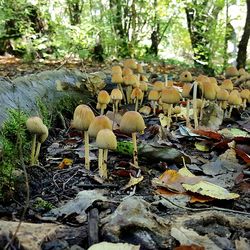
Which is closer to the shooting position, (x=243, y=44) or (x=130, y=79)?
(x=130, y=79)

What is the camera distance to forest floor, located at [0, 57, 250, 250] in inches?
71.4

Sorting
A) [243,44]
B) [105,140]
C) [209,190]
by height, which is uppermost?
[105,140]

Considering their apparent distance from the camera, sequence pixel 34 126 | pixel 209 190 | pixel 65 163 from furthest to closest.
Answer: pixel 65 163, pixel 34 126, pixel 209 190

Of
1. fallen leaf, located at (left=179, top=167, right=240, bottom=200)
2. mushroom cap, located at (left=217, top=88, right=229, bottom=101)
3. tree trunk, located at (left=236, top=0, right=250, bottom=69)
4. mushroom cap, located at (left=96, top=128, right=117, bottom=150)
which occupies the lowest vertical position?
tree trunk, located at (left=236, top=0, right=250, bottom=69)


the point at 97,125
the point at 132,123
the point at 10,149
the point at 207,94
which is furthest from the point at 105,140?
the point at 207,94

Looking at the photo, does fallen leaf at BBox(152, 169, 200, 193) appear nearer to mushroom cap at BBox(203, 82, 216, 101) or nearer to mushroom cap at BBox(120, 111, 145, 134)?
mushroom cap at BBox(120, 111, 145, 134)

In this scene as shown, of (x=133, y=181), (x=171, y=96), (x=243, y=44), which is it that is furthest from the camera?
(x=243, y=44)

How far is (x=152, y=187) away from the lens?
2.67m

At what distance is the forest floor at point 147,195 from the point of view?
5.95 feet

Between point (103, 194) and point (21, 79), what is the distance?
2.11 m

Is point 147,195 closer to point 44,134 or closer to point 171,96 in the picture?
point 44,134

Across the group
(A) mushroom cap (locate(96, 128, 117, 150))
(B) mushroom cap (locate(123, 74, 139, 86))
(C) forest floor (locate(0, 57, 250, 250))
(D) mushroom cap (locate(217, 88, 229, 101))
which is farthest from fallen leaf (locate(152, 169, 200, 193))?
(B) mushroom cap (locate(123, 74, 139, 86))

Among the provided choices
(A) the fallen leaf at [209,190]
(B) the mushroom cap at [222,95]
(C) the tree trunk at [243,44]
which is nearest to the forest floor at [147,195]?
(A) the fallen leaf at [209,190]

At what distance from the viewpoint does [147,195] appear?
2525 millimetres
